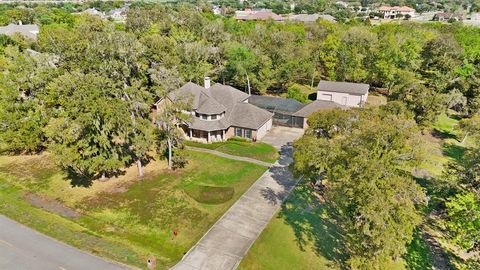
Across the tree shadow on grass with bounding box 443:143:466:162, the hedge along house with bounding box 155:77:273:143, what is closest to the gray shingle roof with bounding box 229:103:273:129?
the hedge along house with bounding box 155:77:273:143

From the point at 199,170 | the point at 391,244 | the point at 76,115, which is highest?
the point at 76,115

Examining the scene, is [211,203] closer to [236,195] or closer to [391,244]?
[236,195]

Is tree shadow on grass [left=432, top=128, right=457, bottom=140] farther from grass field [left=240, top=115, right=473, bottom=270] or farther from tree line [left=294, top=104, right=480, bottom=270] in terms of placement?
grass field [left=240, top=115, right=473, bottom=270]

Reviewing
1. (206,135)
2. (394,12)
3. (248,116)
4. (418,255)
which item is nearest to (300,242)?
(418,255)

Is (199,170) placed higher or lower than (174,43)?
lower

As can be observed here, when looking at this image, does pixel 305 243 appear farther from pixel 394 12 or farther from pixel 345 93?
pixel 394 12

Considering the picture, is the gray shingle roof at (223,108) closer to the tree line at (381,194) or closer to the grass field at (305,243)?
the grass field at (305,243)

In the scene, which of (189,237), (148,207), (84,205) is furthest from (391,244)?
(84,205)
